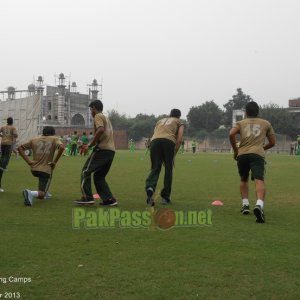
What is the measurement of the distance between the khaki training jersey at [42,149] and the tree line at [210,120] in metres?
70.4

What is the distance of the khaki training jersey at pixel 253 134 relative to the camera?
733 centimetres

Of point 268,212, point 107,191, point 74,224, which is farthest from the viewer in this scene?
point 107,191

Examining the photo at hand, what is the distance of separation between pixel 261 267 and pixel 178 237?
4.47ft

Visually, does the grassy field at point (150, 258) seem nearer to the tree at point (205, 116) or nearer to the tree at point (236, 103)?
the tree at point (205, 116)

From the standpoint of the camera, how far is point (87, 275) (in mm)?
4020

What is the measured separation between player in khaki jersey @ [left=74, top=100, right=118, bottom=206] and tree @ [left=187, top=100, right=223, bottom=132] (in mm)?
98871

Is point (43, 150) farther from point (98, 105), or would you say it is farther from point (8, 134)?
point (8, 134)

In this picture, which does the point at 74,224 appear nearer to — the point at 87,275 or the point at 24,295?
the point at 87,275

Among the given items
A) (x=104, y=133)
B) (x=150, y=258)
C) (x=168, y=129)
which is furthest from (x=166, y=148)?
(x=150, y=258)

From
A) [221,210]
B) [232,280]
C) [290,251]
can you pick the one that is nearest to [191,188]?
[221,210]

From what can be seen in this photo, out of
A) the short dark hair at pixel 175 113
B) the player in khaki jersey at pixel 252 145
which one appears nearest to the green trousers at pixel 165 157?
the short dark hair at pixel 175 113

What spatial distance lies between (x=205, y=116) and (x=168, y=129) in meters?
99.4

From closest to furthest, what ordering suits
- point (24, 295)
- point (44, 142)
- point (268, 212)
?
1. point (24, 295)
2. point (268, 212)
3. point (44, 142)

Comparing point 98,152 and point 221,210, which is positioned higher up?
point 98,152
